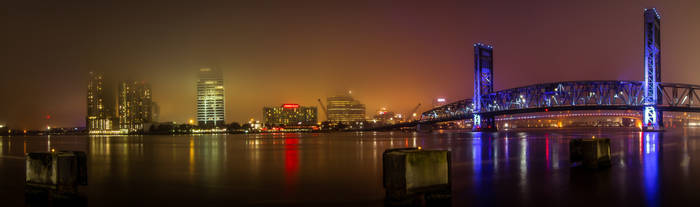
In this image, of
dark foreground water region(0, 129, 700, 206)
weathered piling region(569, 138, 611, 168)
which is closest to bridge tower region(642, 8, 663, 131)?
dark foreground water region(0, 129, 700, 206)

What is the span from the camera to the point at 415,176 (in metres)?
12.8

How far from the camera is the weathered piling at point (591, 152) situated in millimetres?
21469

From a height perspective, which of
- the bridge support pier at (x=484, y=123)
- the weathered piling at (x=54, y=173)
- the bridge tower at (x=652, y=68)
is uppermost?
the bridge tower at (x=652, y=68)

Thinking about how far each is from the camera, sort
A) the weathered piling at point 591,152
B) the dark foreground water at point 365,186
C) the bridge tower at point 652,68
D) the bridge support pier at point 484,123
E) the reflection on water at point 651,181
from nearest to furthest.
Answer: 1. the reflection on water at point 651,181
2. the dark foreground water at point 365,186
3. the weathered piling at point 591,152
4. the bridge tower at point 652,68
5. the bridge support pier at point 484,123

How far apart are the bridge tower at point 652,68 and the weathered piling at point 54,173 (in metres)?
100

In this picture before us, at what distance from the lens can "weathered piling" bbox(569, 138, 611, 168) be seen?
2147 centimetres

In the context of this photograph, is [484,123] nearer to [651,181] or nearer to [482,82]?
[482,82]

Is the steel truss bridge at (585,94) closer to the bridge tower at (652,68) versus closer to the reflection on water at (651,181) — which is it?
the bridge tower at (652,68)

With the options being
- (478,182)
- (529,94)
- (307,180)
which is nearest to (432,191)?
(478,182)

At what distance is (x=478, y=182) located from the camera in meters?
18.7

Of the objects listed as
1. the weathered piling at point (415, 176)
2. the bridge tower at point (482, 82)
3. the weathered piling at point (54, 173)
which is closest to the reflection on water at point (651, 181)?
the weathered piling at point (415, 176)

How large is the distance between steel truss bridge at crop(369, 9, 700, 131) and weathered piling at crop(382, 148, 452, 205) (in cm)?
9550

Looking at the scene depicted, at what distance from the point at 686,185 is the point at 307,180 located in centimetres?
1377

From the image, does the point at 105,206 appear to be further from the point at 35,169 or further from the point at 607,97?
the point at 607,97
